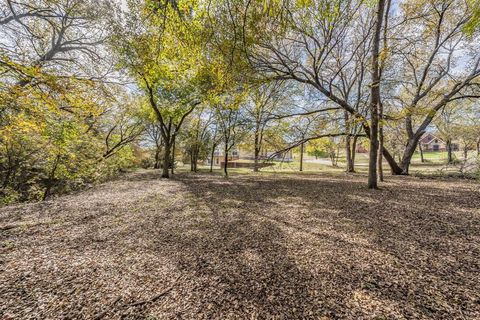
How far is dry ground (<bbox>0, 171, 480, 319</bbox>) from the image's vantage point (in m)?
1.75

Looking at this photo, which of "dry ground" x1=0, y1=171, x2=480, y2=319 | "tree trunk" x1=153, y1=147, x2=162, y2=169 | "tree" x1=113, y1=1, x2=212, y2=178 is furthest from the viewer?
"tree trunk" x1=153, y1=147, x2=162, y2=169

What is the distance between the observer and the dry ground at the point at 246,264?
175 centimetres

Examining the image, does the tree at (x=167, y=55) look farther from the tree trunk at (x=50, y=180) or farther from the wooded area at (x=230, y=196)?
the tree trunk at (x=50, y=180)

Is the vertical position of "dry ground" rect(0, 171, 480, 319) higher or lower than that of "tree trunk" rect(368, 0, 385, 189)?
lower

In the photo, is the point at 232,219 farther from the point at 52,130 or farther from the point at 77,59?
the point at 77,59

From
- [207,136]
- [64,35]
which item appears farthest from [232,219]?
[207,136]

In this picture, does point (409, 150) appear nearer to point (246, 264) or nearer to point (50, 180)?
point (246, 264)

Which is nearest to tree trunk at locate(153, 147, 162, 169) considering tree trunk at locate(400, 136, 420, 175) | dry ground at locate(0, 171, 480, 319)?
dry ground at locate(0, 171, 480, 319)

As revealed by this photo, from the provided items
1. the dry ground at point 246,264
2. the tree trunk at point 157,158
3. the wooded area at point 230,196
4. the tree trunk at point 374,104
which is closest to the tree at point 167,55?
the wooded area at point 230,196

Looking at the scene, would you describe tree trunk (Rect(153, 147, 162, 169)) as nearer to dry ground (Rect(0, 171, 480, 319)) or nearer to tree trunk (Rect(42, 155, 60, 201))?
tree trunk (Rect(42, 155, 60, 201))

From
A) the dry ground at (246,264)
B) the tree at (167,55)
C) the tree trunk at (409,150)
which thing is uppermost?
the tree at (167,55)

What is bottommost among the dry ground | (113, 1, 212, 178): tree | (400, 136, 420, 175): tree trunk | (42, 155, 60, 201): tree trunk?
the dry ground

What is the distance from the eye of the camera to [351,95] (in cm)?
1299

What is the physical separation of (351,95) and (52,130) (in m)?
16.8
